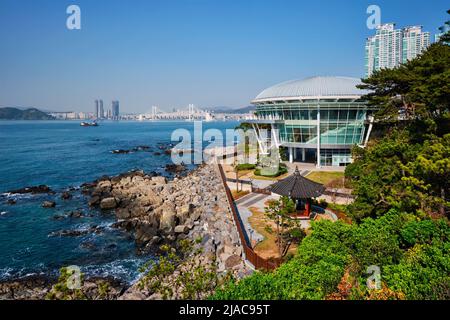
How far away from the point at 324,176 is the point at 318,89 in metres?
13.2

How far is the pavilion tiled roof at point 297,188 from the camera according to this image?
26062mm

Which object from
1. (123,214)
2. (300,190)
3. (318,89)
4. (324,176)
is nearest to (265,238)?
(300,190)

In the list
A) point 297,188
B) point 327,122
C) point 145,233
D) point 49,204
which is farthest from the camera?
point 327,122

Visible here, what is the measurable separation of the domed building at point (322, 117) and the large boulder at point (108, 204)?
85.4 feet

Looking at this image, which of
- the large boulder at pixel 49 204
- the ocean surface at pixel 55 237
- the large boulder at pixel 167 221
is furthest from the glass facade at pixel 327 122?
the large boulder at pixel 49 204

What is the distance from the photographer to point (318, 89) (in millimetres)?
46219

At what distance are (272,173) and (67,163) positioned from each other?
50542 mm

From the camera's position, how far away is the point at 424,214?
17.2 meters

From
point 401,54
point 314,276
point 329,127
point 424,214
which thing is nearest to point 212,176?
point 329,127

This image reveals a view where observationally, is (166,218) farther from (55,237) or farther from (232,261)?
(232,261)

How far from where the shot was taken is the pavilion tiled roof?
1026 inches

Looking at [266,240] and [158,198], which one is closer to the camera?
[266,240]

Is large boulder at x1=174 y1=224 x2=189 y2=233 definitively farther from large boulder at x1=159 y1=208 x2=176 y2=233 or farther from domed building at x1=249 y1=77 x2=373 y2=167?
domed building at x1=249 y1=77 x2=373 y2=167
